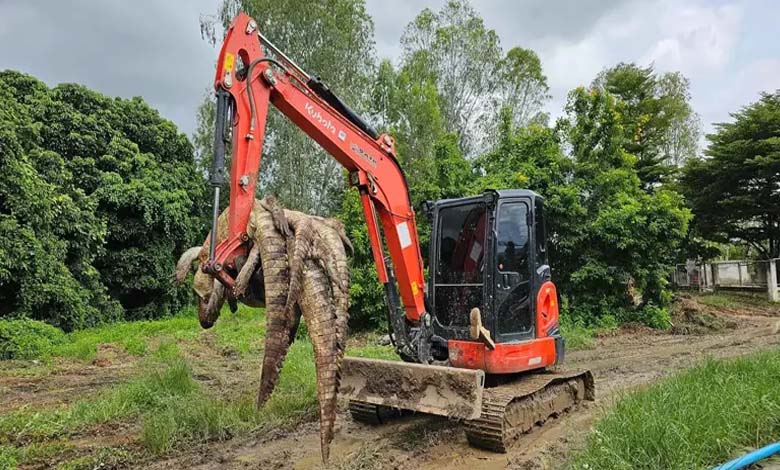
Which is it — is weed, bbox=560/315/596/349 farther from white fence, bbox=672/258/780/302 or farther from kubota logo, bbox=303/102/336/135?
white fence, bbox=672/258/780/302

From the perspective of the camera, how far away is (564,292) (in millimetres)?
13789

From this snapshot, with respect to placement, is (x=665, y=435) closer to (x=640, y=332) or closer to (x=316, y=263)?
(x=316, y=263)

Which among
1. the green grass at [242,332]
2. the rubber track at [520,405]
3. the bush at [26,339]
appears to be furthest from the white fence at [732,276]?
the bush at [26,339]

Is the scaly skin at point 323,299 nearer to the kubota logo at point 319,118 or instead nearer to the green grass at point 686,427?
the kubota logo at point 319,118

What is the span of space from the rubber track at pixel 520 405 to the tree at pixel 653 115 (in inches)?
703

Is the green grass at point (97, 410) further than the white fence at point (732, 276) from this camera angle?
No

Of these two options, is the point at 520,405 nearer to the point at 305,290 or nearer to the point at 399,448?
the point at 399,448

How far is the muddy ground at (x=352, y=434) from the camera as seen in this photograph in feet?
14.9

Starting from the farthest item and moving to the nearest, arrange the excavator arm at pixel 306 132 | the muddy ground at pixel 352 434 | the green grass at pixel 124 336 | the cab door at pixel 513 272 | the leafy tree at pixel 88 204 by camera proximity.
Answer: the leafy tree at pixel 88 204 < the green grass at pixel 124 336 < the cab door at pixel 513 272 < the muddy ground at pixel 352 434 < the excavator arm at pixel 306 132

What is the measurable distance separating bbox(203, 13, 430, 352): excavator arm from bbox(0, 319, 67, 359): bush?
865 centimetres

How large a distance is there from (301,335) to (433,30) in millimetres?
18414

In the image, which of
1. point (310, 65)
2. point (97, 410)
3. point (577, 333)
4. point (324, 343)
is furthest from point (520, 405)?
point (310, 65)

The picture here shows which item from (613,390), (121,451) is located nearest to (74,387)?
(121,451)

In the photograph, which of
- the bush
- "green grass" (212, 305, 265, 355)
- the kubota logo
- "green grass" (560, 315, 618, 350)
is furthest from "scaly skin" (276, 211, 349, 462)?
the bush
